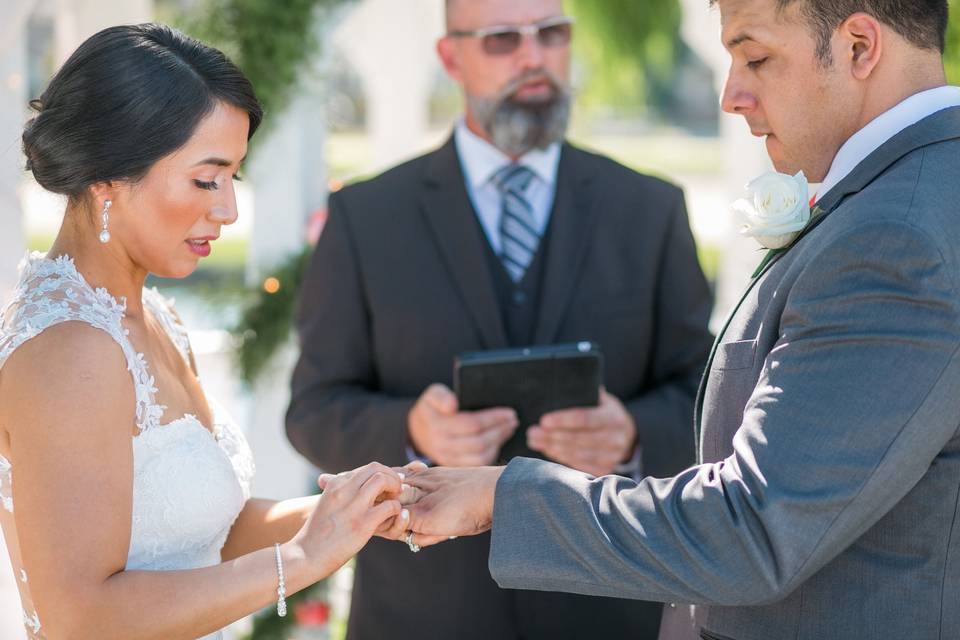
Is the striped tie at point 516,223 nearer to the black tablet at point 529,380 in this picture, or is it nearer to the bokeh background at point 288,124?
the black tablet at point 529,380

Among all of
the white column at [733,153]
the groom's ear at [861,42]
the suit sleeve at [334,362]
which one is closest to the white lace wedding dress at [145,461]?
the suit sleeve at [334,362]

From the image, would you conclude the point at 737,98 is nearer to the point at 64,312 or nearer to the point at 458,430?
the point at 458,430

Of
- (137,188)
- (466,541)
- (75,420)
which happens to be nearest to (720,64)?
(466,541)

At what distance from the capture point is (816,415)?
71.2 inches

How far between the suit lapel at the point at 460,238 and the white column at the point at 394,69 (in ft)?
5.07

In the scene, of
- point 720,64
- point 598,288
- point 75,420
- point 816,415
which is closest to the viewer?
point 816,415

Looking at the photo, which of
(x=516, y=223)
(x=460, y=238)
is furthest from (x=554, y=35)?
(x=460, y=238)

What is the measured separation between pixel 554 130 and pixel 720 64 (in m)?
1.22

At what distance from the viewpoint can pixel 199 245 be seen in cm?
250

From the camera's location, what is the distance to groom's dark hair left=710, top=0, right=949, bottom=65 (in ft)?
6.47

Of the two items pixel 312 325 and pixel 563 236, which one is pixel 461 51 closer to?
pixel 563 236

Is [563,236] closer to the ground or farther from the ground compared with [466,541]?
farther from the ground

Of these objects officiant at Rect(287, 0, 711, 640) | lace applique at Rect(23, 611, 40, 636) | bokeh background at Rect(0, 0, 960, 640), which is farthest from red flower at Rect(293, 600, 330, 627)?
lace applique at Rect(23, 611, 40, 636)

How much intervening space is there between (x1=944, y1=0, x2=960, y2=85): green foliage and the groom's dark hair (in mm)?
2517
